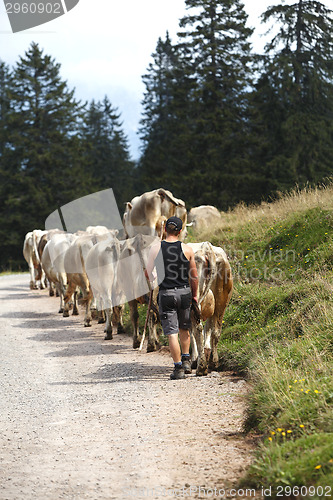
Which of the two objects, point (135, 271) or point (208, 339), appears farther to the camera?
point (135, 271)

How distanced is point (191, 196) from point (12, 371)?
29770 mm

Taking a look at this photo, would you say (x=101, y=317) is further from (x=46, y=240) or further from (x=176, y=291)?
(x=176, y=291)

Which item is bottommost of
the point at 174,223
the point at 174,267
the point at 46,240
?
the point at 174,267

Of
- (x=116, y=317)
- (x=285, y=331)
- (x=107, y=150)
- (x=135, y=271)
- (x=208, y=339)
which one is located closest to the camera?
(x=208, y=339)

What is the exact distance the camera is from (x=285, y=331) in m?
8.43

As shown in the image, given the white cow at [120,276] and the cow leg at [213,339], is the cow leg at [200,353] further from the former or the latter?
the white cow at [120,276]

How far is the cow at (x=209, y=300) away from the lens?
7.78 m

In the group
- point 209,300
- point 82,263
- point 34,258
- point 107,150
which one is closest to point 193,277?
point 209,300

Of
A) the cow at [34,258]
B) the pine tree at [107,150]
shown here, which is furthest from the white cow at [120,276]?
the pine tree at [107,150]

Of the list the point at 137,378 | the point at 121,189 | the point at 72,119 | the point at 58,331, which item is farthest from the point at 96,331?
the point at 121,189

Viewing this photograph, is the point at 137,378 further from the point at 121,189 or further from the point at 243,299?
the point at 121,189

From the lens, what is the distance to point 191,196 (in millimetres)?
37812

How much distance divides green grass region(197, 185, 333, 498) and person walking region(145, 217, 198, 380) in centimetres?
94

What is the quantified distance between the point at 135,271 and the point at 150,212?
1602 millimetres
